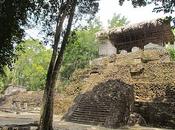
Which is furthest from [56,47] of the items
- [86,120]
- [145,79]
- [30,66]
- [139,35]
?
[30,66]

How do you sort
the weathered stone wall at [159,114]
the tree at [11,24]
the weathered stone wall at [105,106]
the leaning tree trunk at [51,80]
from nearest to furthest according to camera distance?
the tree at [11,24] < the leaning tree trunk at [51,80] < the weathered stone wall at [105,106] < the weathered stone wall at [159,114]

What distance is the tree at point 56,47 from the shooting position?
1350 centimetres

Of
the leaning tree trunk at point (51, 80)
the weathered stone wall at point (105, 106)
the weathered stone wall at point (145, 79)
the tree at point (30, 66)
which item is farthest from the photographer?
the tree at point (30, 66)

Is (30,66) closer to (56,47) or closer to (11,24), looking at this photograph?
(56,47)

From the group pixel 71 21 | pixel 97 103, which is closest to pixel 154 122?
pixel 97 103

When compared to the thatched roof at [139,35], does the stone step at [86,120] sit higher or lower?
lower

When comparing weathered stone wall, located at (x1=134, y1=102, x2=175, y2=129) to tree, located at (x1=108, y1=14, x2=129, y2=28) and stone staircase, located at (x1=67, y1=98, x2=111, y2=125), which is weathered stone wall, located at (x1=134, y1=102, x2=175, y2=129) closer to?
stone staircase, located at (x1=67, y1=98, x2=111, y2=125)

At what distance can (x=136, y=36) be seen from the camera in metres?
34.1

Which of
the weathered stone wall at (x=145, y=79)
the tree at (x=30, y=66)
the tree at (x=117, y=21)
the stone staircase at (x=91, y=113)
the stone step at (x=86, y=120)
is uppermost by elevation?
the tree at (x=117, y=21)

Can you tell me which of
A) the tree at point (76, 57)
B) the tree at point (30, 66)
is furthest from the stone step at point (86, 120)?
the tree at point (30, 66)

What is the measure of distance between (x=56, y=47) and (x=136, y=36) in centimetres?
2092

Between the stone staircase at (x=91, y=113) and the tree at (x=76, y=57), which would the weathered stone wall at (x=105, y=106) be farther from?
the tree at (x=76, y=57)

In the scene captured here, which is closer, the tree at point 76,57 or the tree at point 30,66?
the tree at point 76,57

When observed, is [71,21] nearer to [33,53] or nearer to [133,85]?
[133,85]
